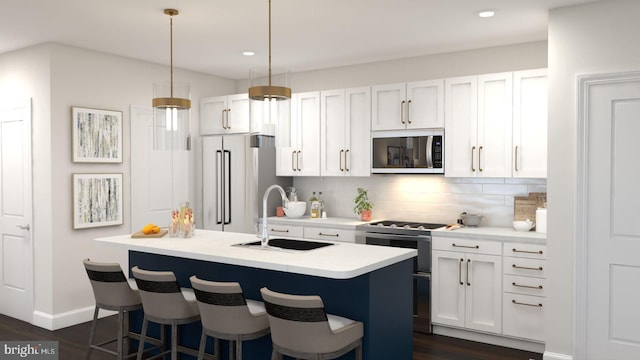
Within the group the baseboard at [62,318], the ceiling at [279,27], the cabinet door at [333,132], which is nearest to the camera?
the ceiling at [279,27]

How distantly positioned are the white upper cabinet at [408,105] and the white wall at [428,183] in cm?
37

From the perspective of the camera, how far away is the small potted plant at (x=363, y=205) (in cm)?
569

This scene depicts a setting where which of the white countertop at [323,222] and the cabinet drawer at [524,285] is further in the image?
the white countertop at [323,222]

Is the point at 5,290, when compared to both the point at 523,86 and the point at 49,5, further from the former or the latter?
the point at 523,86

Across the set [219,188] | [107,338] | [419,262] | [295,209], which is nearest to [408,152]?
[419,262]

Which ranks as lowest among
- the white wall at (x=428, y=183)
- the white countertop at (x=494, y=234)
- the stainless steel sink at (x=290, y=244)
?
the white countertop at (x=494, y=234)

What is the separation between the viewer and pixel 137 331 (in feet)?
14.1

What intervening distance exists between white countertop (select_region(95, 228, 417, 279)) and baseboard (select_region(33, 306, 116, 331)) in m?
1.43

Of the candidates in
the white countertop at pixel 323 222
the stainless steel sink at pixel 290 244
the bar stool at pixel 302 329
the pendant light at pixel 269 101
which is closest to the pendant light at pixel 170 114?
the pendant light at pixel 269 101

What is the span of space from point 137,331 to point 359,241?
220 centimetres

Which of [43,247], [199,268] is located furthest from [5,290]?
[199,268]

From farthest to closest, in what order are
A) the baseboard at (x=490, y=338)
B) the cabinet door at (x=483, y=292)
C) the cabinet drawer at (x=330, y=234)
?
the cabinet drawer at (x=330, y=234)
the cabinet door at (x=483, y=292)
the baseboard at (x=490, y=338)

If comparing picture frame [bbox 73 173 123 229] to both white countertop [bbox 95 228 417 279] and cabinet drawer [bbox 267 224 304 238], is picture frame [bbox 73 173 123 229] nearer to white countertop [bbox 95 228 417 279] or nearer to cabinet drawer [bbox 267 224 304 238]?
white countertop [bbox 95 228 417 279]

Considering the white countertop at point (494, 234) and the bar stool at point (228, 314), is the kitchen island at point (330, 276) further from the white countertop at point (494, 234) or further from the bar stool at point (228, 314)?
the white countertop at point (494, 234)
